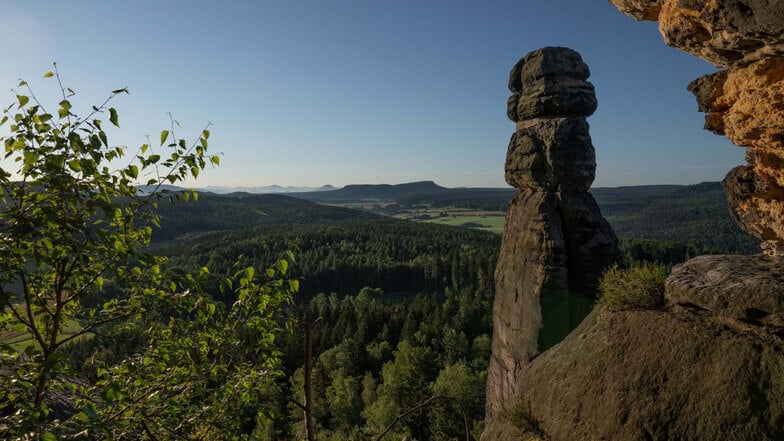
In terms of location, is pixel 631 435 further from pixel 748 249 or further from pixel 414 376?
pixel 748 249

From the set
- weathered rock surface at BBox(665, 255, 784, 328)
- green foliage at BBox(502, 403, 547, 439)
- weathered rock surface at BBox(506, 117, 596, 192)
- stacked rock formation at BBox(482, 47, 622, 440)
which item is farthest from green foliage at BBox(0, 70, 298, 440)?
weathered rock surface at BBox(506, 117, 596, 192)

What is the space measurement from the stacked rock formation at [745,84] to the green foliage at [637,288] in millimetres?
2263

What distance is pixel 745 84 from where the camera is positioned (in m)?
7.27

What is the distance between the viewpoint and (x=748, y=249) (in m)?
187

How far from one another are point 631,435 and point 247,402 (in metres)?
6.74

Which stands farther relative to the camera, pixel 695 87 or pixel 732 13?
pixel 695 87

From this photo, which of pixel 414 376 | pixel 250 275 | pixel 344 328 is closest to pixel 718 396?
pixel 250 275

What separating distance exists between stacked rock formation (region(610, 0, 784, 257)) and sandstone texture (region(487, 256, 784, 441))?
1361mm

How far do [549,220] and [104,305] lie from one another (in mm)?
18658

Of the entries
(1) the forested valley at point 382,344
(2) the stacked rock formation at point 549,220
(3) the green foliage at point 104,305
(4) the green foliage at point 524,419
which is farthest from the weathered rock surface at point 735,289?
(2) the stacked rock formation at point 549,220

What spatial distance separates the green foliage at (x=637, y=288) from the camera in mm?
8320

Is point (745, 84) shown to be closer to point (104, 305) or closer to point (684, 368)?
point (684, 368)

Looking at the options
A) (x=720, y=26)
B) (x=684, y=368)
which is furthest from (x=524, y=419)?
(x=720, y=26)

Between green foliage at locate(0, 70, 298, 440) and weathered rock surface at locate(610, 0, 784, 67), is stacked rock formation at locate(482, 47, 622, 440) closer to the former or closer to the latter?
weathered rock surface at locate(610, 0, 784, 67)
